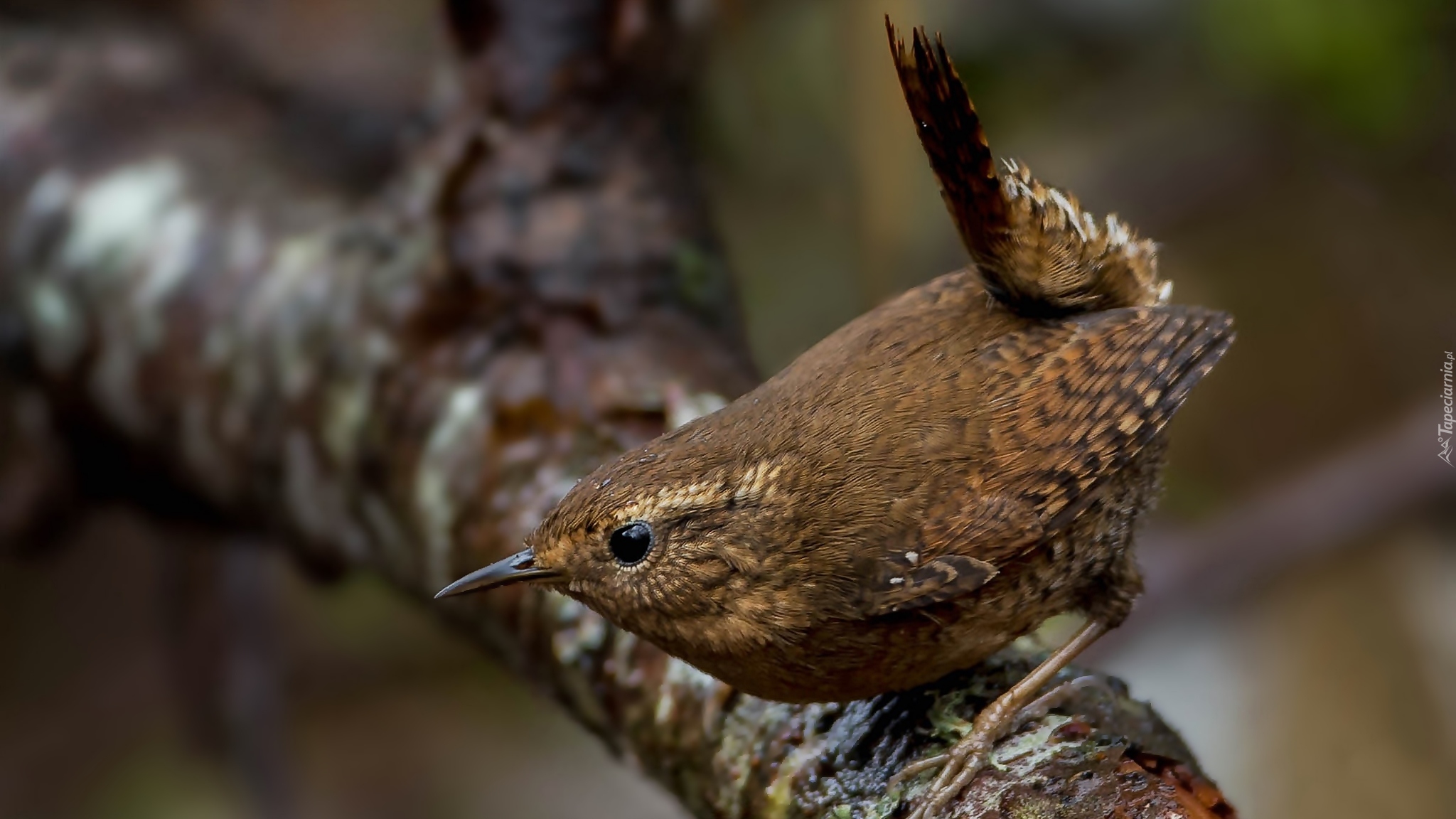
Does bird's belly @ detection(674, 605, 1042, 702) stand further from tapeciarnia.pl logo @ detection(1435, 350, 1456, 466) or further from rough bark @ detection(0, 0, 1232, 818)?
tapeciarnia.pl logo @ detection(1435, 350, 1456, 466)

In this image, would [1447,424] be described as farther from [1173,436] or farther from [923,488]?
[1173,436]

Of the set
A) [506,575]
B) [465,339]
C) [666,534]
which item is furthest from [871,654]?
[465,339]

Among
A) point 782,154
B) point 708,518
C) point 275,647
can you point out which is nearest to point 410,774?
point 275,647

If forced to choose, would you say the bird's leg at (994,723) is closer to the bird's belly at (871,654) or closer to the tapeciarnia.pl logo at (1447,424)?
the bird's belly at (871,654)

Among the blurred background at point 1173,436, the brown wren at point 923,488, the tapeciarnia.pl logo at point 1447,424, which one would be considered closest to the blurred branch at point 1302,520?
the blurred background at point 1173,436

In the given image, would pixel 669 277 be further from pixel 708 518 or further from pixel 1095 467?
pixel 1095 467

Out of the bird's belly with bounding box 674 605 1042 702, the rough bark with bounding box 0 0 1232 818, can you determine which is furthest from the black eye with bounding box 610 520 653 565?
the rough bark with bounding box 0 0 1232 818

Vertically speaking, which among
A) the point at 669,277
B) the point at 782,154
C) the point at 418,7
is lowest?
the point at 669,277

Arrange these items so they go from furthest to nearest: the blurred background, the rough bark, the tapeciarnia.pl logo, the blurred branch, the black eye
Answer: the blurred background < the blurred branch < the tapeciarnia.pl logo < the rough bark < the black eye
